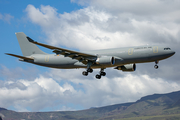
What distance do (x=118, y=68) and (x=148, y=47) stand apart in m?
12.2

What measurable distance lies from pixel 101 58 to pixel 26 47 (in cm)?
2389

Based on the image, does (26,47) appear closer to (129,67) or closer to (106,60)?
(106,60)

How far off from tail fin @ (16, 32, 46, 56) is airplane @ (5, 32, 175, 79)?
3111mm

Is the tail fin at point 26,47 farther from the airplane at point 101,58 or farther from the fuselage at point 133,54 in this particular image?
the fuselage at point 133,54

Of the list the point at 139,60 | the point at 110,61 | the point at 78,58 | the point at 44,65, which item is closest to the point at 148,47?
the point at 139,60

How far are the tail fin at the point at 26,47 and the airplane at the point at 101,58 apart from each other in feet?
10.2

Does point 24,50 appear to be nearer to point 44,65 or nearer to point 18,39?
point 18,39

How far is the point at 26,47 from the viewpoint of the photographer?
66.2m

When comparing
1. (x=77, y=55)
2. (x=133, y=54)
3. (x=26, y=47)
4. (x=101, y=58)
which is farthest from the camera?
(x=26, y=47)

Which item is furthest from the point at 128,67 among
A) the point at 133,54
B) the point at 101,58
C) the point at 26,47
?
the point at 26,47

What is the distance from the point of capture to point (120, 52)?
175ft

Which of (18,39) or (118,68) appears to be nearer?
(118,68)

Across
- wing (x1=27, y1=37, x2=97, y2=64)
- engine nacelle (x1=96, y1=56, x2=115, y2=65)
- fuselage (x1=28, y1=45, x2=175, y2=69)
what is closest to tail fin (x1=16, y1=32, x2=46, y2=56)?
fuselage (x1=28, y1=45, x2=175, y2=69)

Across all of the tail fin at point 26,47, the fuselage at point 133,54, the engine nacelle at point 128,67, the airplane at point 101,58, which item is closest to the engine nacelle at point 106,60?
the airplane at point 101,58
